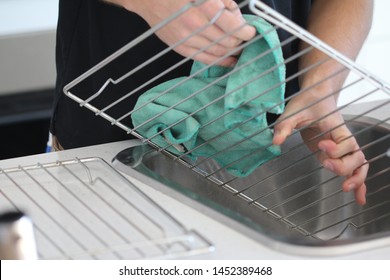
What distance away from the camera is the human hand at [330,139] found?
2.83 ft

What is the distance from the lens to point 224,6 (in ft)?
2.45

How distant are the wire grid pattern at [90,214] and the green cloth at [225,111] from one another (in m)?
0.08

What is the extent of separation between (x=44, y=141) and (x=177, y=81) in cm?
132

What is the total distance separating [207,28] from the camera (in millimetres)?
750

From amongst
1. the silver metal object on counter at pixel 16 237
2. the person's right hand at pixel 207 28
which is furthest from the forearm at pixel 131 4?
the silver metal object on counter at pixel 16 237

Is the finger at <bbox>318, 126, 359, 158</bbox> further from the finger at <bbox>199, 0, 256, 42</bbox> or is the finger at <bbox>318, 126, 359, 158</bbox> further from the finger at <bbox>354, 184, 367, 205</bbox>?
the finger at <bbox>199, 0, 256, 42</bbox>

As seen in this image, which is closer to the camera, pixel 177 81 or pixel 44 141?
pixel 177 81

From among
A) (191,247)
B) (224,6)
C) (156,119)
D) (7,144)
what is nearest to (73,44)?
(156,119)

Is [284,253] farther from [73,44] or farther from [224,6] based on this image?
[73,44]

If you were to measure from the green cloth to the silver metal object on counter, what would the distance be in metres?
0.29

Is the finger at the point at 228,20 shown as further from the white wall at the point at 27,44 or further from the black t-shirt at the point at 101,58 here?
Result: the white wall at the point at 27,44

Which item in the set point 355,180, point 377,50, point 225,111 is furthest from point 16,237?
point 377,50

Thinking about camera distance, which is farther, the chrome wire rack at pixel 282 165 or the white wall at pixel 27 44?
the white wall at pixel 27 44

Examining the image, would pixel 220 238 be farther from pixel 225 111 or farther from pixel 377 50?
pixel 377 50
